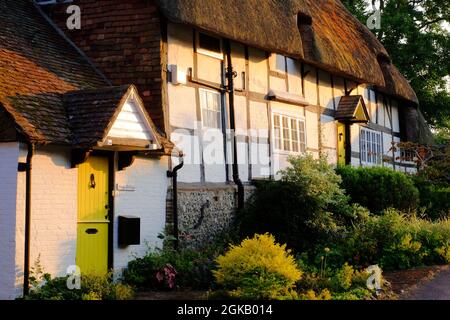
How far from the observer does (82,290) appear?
952cm

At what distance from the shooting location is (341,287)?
31.5 ft

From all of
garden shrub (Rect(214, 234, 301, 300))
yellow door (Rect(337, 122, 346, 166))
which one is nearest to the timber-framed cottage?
yellow door (Rect(337, 122, 346, 166))

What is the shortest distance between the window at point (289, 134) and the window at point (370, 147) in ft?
14.5

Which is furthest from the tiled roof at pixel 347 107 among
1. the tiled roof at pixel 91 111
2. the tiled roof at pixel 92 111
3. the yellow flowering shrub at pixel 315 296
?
the yellow flowering shrub at pixel 315 296

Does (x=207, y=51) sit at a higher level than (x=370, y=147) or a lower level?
higher

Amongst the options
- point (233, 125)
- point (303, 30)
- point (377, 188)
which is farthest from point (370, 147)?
point (233, 125)

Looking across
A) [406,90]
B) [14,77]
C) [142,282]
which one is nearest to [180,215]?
[142,282]

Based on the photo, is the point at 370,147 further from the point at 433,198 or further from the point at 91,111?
the point at 91,111

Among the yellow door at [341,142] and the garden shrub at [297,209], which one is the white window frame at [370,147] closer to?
the yellow door at [341,142]

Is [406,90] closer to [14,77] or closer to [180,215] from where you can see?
[180,215]

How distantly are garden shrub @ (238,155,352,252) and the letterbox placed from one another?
3210 millimetres

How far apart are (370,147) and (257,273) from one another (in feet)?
44.4

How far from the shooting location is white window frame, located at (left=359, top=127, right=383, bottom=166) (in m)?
20.9

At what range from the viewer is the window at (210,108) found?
45.1 feet
